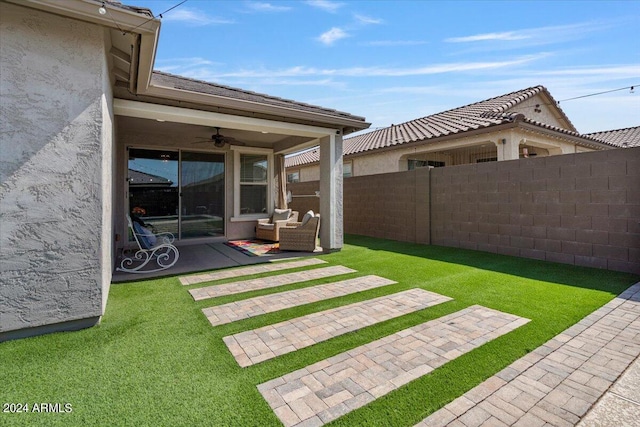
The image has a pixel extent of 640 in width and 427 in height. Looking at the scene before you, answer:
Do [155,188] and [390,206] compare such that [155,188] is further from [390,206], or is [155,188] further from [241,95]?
[390,206]

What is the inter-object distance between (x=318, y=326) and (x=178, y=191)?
7677 millimetres

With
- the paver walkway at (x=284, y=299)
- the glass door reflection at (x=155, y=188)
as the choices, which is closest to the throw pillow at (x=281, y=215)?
the glass door reflection at (x=155, y=188)

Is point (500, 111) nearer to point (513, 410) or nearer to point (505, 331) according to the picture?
point (505, 331)

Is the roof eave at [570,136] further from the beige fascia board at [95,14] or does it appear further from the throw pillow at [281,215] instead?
the beige fascia board at [95,14]

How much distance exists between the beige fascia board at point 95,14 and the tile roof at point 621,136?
68.2ft

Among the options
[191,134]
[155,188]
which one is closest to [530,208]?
[191,134]

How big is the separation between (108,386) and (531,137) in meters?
12.6

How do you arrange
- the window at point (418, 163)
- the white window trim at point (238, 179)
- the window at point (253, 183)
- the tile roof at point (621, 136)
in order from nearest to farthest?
1. the white window trim at point (238, 179)
2. the window at point (253, 183)
3. the window at point (418, 163)
4. the tile roof at point (621, 136)

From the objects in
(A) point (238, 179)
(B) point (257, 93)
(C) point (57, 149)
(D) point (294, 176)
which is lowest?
(C) point (57, 149)

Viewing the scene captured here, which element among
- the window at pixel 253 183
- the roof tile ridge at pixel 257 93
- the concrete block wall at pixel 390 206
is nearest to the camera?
the roof tile ridge at pixel 257 93

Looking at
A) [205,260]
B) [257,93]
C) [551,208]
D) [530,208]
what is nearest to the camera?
[551,208]

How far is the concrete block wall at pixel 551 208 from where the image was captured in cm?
579

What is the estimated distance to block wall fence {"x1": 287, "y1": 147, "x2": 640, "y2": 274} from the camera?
5832 mm

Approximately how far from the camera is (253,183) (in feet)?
35.9
